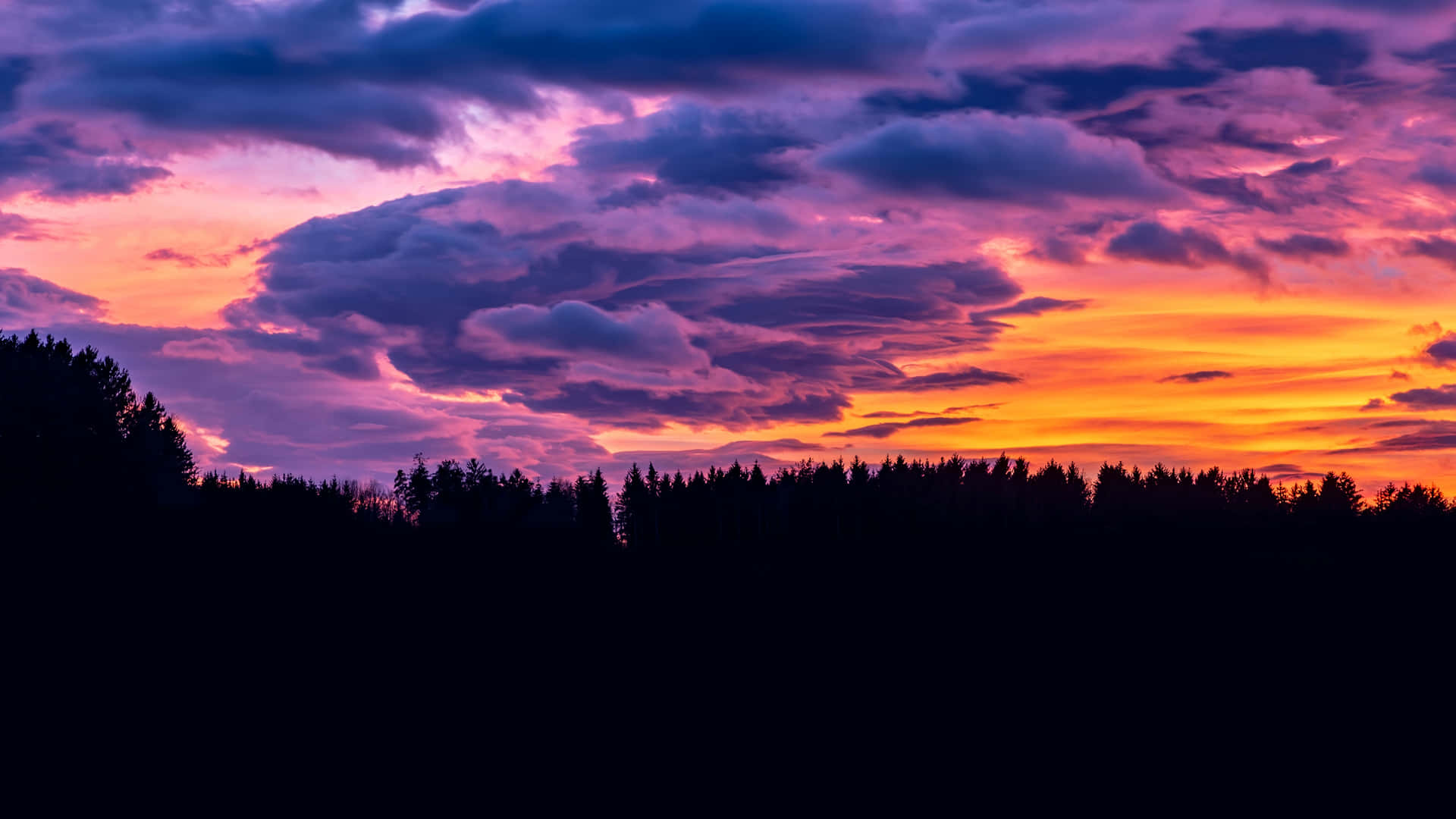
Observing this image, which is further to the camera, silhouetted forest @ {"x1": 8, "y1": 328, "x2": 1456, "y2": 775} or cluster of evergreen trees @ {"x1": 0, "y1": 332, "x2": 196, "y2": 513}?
cluster of evergreen trees @ {"x1": 0, "y1": 332, "x2": 196, "y2": 513}

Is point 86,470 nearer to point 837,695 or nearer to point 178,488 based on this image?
point 178,488

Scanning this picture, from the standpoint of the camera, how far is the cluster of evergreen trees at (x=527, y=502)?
81.9 metres

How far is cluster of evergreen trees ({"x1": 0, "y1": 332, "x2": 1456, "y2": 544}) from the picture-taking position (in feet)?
269

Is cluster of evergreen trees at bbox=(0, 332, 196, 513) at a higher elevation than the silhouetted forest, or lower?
higher

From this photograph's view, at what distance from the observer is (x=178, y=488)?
10569cm

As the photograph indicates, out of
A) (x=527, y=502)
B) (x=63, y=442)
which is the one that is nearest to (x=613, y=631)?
(x=63, y=442)

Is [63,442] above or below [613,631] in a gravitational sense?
above

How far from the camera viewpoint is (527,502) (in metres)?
190

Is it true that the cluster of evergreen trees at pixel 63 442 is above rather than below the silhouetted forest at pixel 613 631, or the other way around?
above

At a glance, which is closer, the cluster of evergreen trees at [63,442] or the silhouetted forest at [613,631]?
the silhouetted forest at [613,631]

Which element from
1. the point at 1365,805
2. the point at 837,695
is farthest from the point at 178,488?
the point at 1365,805

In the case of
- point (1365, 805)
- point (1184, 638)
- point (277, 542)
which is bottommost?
point (1365, 805)

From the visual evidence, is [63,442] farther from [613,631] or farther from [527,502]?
[527,502]

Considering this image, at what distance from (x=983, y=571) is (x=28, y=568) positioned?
81.3 meters
